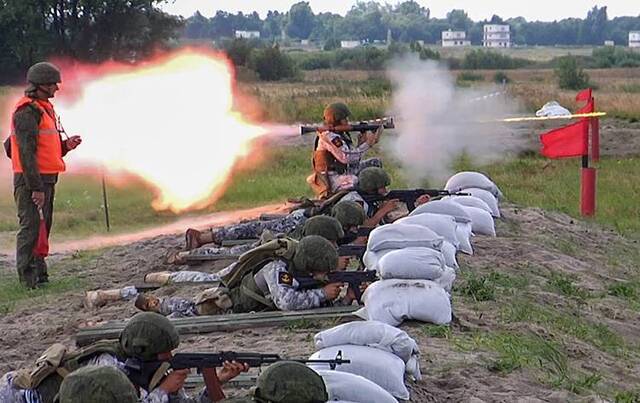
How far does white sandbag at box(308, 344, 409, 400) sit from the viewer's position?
6.29 m

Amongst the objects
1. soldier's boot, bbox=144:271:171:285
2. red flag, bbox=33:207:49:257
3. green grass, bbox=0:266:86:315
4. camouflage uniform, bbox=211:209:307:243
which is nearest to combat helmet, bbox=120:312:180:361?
soldier's boot, bbox=144:271:171:285

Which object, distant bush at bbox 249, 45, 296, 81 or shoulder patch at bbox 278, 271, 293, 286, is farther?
distant bush at bbox 249, 45, 296, 81

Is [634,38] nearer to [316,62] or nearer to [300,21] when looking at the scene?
[300,21]

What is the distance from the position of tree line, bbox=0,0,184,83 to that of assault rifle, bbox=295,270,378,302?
85.8ft

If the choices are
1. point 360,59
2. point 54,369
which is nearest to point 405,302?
point 54,369

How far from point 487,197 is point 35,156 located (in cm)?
517

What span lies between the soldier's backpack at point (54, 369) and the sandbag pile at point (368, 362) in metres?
1.07

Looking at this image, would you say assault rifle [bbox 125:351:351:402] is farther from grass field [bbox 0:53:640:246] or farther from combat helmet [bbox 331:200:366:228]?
grass field [bbox 0:53:640:246]

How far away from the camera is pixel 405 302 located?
25.8 ft

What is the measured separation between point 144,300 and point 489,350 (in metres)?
2.47

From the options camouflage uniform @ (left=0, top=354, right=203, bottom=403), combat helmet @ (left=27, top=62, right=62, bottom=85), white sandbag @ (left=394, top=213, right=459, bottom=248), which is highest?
combat helmet @ (left=27, top=62, right=62, bottom=85)

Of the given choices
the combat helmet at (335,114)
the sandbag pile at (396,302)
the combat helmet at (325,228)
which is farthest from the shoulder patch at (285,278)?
the combat helmet at (335,114)

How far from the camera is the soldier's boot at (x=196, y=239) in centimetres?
1212

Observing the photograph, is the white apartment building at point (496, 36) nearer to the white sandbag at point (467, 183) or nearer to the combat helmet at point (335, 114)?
the white sandbag at point (467, 183)
